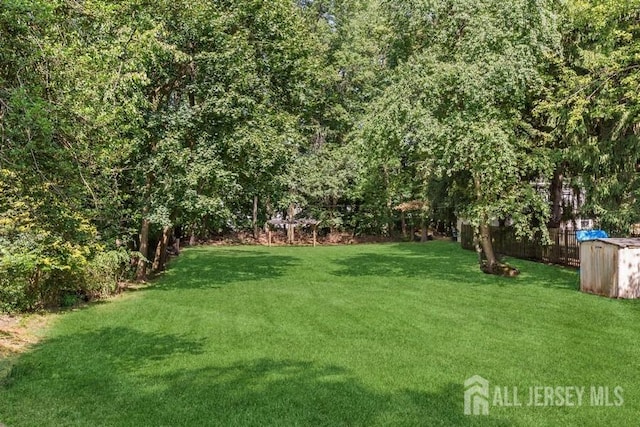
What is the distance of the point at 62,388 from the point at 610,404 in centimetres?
702

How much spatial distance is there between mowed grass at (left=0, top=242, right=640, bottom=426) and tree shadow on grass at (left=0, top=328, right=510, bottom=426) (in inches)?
1.0

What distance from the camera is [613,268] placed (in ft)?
44.7

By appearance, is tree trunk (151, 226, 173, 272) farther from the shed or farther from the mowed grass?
the shed

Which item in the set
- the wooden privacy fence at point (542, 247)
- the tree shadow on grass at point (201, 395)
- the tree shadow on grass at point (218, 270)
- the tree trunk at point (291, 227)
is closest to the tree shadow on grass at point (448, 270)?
the wooden privacy fence at point (542, 247)

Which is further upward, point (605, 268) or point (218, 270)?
point (605, 268)

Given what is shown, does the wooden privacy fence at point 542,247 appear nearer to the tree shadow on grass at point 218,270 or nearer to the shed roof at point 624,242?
the shed roof at point 624,242

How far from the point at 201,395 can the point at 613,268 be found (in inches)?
450

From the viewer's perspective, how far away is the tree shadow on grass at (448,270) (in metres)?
17.2

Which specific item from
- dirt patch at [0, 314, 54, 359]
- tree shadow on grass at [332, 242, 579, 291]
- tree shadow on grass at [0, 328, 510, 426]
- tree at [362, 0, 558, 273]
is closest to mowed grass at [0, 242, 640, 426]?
tree shadow on grass at [0, 328, 510, 426]

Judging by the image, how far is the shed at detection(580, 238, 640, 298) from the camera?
13.4 meters

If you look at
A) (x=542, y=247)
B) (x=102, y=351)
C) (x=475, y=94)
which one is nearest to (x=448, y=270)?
(x=542, y=247)

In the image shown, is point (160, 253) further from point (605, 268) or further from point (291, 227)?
point (291, 227)

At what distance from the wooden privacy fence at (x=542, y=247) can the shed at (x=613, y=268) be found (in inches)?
278

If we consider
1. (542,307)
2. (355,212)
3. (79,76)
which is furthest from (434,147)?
(355,212)
